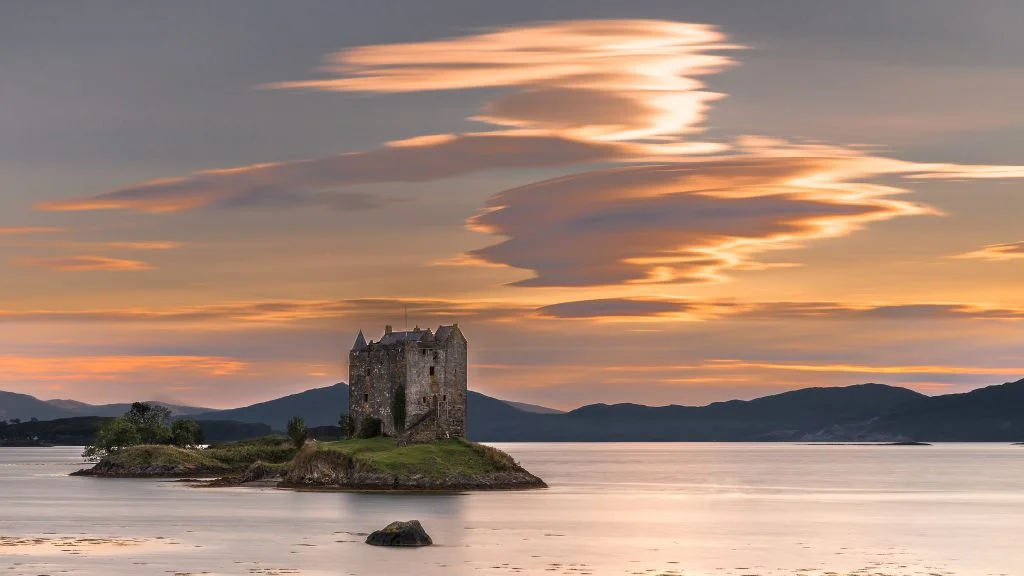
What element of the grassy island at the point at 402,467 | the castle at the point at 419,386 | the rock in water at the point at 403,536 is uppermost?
the castle at the point at 419,386

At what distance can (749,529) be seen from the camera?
109375mm

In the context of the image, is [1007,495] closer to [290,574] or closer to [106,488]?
[106,488]

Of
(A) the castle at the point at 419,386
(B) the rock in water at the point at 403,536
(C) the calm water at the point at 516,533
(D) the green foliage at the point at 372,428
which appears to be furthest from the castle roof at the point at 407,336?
(B) the rock in water at the point at 403,536

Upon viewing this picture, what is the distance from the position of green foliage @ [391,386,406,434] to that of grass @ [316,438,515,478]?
6.12 feet

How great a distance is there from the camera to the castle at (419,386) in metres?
153

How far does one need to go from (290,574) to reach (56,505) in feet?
249

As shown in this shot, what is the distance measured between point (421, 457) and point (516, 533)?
48359mm

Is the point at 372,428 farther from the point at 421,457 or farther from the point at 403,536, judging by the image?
the point at 403,536

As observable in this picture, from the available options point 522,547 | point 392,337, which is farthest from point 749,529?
point 392,337

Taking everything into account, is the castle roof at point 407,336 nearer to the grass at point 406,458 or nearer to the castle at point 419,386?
the castle at point 419,386

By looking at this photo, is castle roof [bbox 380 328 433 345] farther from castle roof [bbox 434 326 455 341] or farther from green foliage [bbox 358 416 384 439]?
green foliage [bbox 358 416 384 439]

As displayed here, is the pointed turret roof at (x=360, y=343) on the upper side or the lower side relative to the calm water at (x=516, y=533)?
upper

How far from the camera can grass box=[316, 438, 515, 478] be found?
145500mm

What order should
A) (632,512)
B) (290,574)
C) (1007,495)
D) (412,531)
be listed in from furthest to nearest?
(1007,495)
(632,512)
(412,531)
(290,574)
